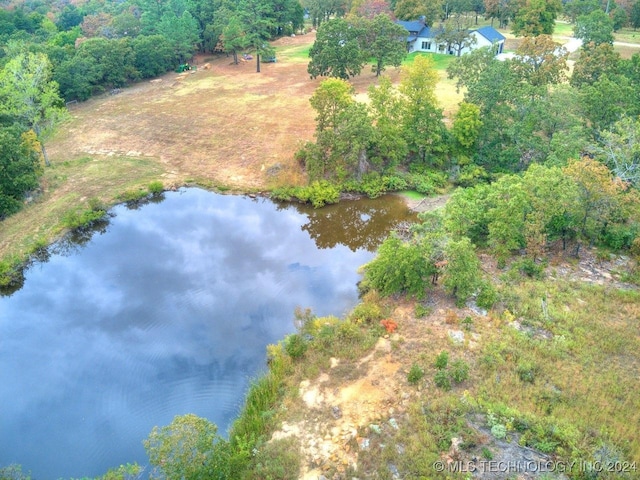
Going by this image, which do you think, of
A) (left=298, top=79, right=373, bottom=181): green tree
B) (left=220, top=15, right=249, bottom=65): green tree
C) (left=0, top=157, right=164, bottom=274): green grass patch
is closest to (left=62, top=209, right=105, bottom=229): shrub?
(left=0, top=157, right=164, bottom=274): green grass patch

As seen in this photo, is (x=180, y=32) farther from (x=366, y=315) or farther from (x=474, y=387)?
(x=474, y=387)

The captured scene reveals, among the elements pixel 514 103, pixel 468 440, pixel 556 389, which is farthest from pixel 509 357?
pixel 514 103

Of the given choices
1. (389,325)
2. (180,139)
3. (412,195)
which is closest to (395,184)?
(412,195)

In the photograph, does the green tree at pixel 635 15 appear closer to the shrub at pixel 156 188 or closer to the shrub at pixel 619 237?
the shrub at pixel 619 237

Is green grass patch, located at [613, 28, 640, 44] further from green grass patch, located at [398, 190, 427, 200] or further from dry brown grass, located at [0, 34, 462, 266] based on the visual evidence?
green grass patch, located at [398, 190, 427, 200]

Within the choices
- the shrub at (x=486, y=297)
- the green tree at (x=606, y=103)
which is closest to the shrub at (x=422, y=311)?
the shrub at (x=486, y=297)

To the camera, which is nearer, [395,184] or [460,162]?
[395,184]
